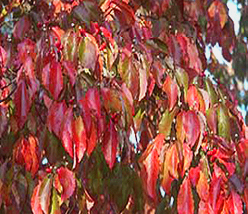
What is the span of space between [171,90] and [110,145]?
24 cm

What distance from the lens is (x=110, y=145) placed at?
1492 millimetres

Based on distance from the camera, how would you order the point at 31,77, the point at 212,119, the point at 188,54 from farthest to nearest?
the point at 188,54
the point at 212,119
the point at 31,77

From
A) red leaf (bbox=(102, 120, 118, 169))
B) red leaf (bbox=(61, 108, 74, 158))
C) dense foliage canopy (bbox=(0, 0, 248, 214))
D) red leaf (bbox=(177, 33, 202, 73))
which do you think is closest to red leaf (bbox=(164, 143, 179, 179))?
dense foliage canopy (bbox=(0, 0, 248, 214))

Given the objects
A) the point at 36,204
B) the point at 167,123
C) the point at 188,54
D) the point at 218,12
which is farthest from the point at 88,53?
the point at 218,12

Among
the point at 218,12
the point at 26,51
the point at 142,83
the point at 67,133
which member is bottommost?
the point at 67,133

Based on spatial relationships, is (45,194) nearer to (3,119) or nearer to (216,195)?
(3,119)

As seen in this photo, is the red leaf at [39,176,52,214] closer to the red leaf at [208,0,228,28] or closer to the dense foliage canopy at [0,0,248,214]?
the dense foliage canopy at [0,0,248,214]

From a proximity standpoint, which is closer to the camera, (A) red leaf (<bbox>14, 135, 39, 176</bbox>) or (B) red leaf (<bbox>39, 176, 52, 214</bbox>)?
(B) red leaf (<bbox>39, 176, 52, 214</bbox>)

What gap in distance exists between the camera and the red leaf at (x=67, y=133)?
1452 millimetres

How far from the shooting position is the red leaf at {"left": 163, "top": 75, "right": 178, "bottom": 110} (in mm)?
1610

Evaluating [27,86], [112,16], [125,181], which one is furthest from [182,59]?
[27,86]

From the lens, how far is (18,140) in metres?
1.68

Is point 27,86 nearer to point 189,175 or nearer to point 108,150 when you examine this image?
point 108,150

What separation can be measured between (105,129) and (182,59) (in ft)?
1.95
